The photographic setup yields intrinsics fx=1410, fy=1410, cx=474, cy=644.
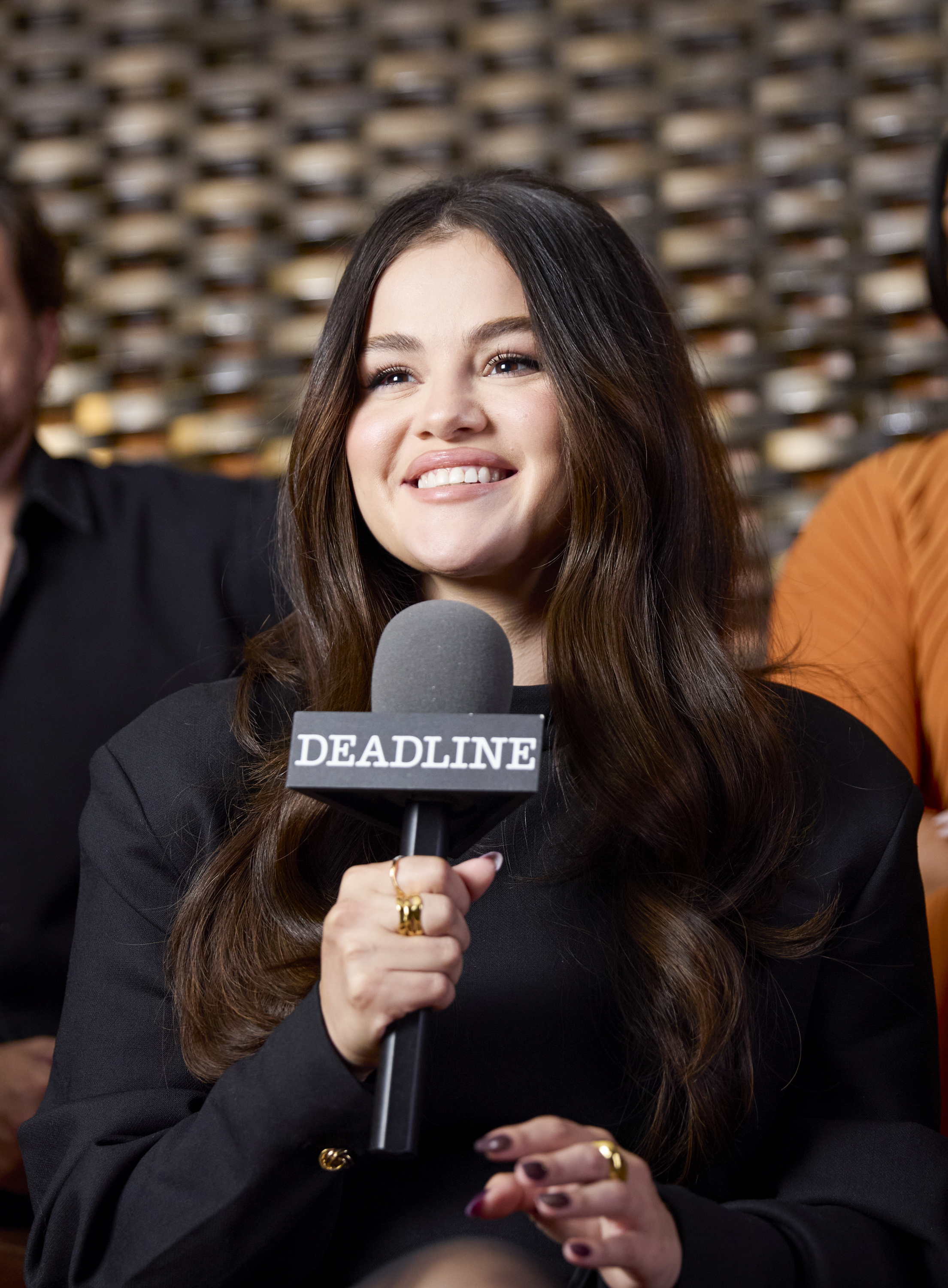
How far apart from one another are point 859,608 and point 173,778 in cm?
80

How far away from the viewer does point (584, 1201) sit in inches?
27.7

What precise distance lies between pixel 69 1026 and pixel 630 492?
22.0 inches

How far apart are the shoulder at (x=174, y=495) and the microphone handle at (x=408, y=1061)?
3.47 ft

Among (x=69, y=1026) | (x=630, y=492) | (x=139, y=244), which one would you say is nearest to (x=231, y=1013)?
(x=69, y=1026)

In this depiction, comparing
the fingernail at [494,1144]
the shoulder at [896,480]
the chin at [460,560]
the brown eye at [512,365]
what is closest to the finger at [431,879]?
the fingernail at [494,1144]

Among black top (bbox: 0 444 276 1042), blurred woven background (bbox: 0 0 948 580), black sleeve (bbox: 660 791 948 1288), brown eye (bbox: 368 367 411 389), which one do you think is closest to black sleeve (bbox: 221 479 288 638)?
black top (bbox: 0 444 276 1042)

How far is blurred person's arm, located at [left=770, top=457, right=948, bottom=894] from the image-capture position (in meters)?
1.45

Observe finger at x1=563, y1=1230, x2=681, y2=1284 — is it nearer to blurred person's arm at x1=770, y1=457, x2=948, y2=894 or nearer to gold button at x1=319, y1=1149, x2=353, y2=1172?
gold button at x1=319, y1=1149, x2=353, y2=1172

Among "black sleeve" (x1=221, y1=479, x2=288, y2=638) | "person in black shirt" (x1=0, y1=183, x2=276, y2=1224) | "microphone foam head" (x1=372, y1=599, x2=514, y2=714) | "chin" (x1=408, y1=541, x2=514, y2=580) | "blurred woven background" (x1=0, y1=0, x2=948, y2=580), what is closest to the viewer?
"microphone foam head" (x1=372, y1=599, x2=514, y2=714)

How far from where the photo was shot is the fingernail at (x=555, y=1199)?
0.69 metres

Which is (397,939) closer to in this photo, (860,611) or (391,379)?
(391,379)

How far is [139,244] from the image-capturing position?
2162mm

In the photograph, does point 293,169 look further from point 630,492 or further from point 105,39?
point 630,492

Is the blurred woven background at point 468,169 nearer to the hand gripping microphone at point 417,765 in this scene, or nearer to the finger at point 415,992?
the hand gripping microphone at point 417,765
